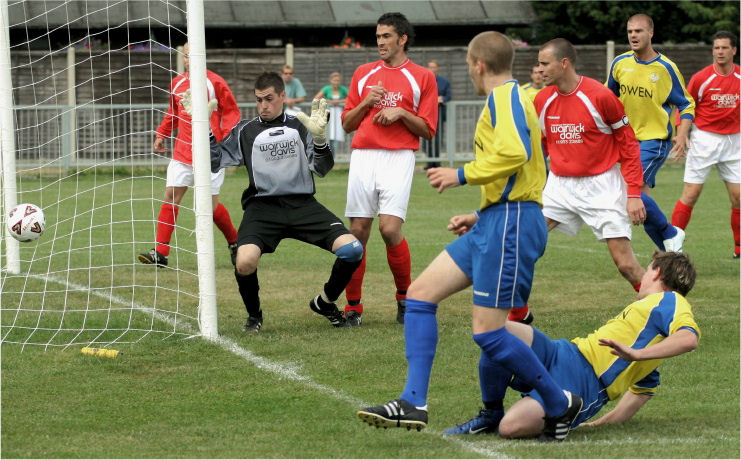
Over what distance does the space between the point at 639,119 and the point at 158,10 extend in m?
21.6

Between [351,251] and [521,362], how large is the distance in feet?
10.0

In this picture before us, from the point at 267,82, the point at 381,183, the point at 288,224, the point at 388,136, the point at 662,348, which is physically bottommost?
the point at 662,348

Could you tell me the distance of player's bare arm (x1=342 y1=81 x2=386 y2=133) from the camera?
8.49m

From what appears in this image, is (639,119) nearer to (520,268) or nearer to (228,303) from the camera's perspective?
(228,303)

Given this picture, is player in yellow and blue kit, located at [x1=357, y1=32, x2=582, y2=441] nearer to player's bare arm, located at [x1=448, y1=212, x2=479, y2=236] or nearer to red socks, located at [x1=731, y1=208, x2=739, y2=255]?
player's bare arm, located at [x1=448, y1=212, x2=479, y2=236]

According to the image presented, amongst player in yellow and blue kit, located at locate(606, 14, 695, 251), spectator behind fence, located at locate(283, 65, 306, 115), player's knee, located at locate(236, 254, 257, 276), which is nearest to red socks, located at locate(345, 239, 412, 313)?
player's knee, located at locate(236, 254, 257, 276)

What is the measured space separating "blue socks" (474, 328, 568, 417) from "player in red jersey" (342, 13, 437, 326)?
3367mm

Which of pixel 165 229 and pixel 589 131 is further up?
pixel 589 131

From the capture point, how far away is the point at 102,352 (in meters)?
7.88

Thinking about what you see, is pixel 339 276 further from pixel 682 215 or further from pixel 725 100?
pixel 725 100

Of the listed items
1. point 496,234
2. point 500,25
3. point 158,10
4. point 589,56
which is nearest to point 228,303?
point 496,234

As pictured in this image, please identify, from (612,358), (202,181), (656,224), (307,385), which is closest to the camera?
(612,358)

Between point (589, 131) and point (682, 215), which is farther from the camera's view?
point (682, 215)

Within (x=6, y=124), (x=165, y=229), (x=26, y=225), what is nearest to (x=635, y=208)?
(x=26, y=225)
